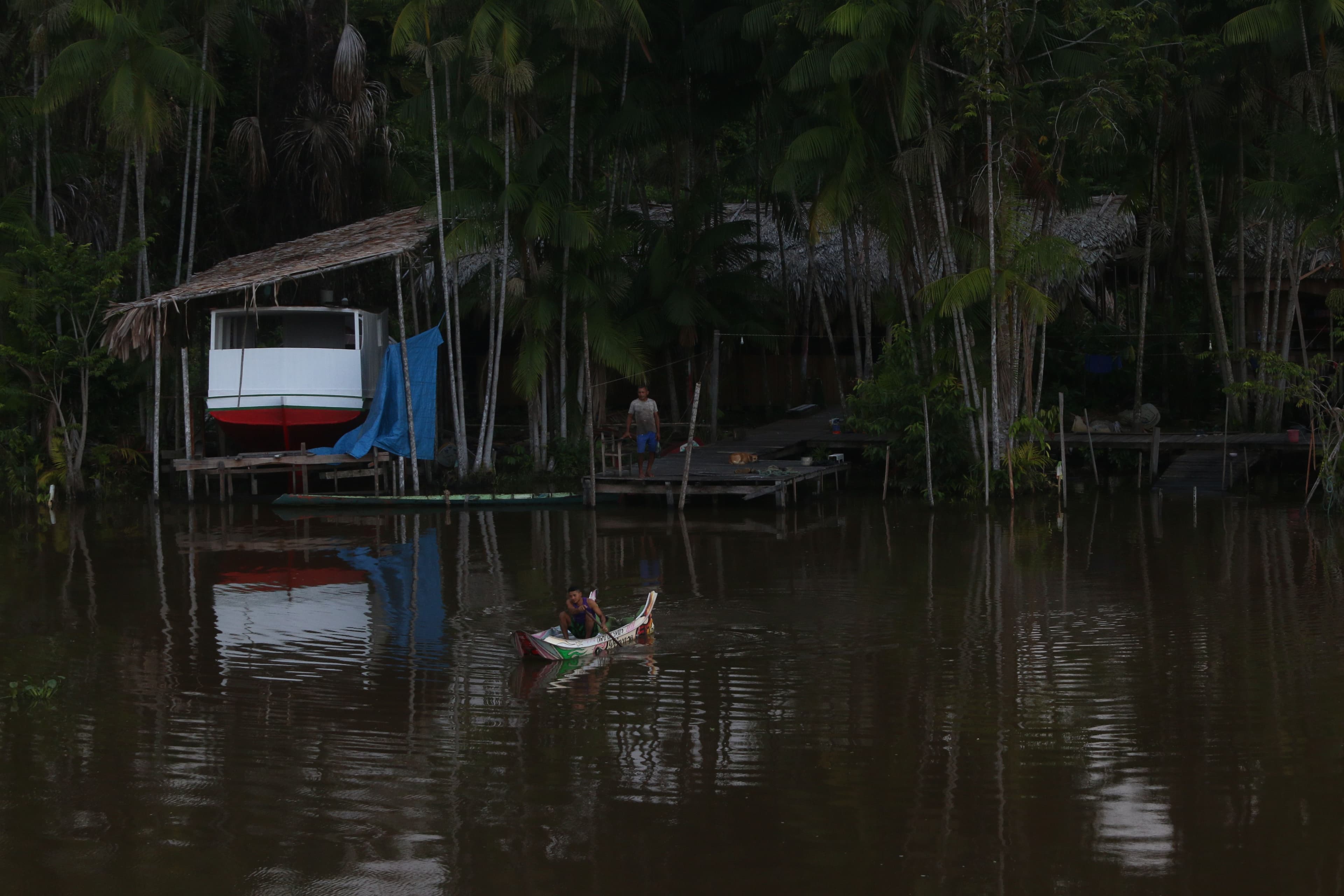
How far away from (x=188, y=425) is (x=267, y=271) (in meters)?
2.74

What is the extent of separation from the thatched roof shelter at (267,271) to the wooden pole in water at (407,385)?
0.43 meters

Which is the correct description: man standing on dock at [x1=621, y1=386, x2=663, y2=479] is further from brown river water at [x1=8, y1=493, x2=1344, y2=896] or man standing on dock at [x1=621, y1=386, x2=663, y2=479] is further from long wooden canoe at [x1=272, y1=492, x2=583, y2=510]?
brown river water at [x1=8, y1=493, x2=1344, y2=896]

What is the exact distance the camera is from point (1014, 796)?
22.9ft

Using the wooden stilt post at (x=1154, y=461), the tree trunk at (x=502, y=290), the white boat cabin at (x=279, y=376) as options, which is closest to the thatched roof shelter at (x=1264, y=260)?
the wooden stilt post at (x=1154, y=461)

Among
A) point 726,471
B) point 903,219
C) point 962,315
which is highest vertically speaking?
point 903,219

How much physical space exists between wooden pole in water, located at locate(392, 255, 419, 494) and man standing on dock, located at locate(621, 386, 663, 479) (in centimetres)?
360

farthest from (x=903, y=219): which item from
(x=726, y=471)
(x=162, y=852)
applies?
(x=162, y=852)

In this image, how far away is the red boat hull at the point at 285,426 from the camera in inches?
848

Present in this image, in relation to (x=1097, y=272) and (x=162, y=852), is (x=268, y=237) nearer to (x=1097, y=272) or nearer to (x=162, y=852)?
(x=1097, y=272)

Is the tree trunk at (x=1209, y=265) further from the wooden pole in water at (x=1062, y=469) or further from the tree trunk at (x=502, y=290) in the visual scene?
the tree trunk at (x=502, y=290)

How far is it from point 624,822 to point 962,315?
44.0 feet

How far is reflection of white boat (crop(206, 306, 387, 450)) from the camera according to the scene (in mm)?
21516

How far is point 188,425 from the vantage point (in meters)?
21.5

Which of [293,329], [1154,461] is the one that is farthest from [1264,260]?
[293,329]
